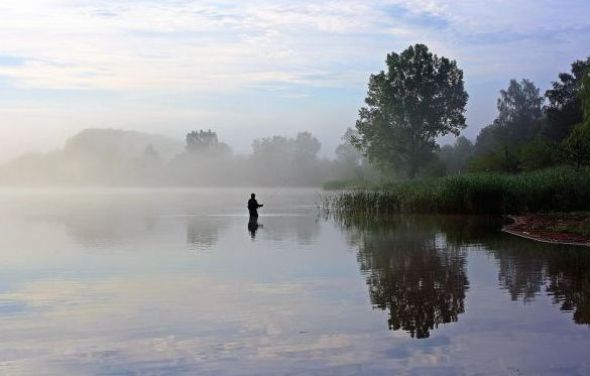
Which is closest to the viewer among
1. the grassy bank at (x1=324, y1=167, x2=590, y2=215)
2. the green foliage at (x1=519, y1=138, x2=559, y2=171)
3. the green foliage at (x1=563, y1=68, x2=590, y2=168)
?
the grassy bank at (x1=324, y1=167, x2=590, y2=215)

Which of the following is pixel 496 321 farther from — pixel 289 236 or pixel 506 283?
pixel 289 236

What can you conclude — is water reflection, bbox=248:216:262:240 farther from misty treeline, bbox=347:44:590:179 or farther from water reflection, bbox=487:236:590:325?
misty treeline, bbox=347:44:590:179

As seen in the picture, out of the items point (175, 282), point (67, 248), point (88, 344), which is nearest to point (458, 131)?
point (67, 248)

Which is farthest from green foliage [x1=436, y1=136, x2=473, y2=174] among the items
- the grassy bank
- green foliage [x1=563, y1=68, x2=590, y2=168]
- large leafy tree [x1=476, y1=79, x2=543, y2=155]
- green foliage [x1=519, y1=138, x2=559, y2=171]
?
the grassy bank

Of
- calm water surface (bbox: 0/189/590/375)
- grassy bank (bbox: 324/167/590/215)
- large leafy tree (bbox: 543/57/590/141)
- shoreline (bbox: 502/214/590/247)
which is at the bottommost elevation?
calm water surface (bbox: 0/189/590/375)

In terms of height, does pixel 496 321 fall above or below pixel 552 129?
below

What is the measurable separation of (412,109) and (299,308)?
77.6 m

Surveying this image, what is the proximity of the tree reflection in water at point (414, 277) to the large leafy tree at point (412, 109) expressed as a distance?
5974 cm

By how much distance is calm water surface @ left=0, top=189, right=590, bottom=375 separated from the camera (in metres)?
9.73

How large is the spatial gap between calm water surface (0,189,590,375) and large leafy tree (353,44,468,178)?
209ft

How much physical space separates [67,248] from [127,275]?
8454mm

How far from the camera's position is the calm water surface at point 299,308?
9.73 meters

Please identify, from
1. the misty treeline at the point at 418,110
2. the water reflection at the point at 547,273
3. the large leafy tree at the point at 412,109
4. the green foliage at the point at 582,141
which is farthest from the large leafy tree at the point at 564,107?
the water reflection at the point at 547,273

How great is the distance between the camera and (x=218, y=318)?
1273 centimetres
